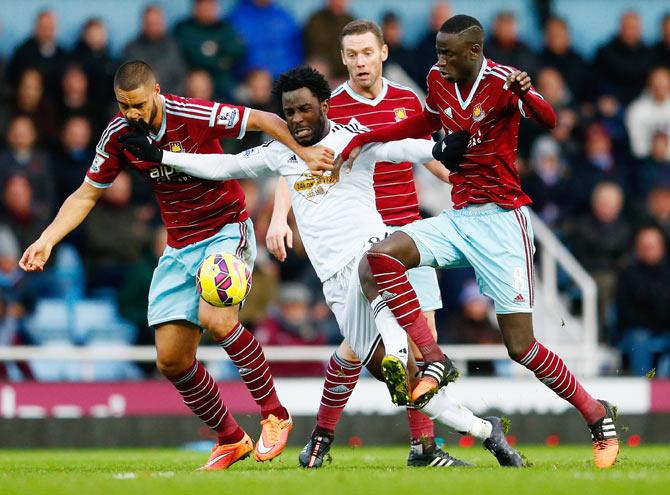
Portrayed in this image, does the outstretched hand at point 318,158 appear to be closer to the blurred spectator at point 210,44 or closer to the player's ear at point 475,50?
the player's ear at point 475,50

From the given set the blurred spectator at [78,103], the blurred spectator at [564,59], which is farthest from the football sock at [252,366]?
the blurred spectator at [564,59]

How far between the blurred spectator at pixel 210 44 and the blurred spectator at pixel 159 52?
1.32ft

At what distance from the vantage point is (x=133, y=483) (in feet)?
25.2

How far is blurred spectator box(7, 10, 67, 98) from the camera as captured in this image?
15.9 m

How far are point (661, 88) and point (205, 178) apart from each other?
30.8ft

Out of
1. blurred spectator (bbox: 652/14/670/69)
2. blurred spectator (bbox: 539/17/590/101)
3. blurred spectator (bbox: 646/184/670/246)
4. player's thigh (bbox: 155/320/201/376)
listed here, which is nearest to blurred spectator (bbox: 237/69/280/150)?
blurred spectator (bbox: 539/17/590/101)

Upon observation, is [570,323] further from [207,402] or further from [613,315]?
[207,402]

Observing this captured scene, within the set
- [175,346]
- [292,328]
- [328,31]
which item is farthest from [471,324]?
[175,346]

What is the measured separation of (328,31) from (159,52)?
2121mm

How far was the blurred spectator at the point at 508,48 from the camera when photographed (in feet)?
55.3

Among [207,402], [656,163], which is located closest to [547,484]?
[207,402]

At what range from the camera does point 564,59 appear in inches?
694

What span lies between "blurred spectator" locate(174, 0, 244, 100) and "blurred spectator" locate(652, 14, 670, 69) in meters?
5.11

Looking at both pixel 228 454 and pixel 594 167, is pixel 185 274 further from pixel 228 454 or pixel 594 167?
pixel 594 167
